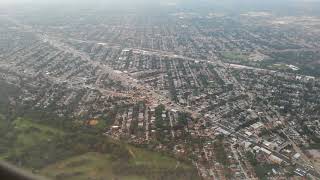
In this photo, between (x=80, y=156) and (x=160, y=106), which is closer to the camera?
(x=80, y=156)

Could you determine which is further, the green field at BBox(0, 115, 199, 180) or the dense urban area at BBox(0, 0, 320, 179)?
the dense urban area at BBox(0, 0, 320, 179)

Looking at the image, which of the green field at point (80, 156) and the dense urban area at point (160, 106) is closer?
the green field at point (80, 156)

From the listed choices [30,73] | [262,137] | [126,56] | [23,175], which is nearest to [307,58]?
[126,56]
